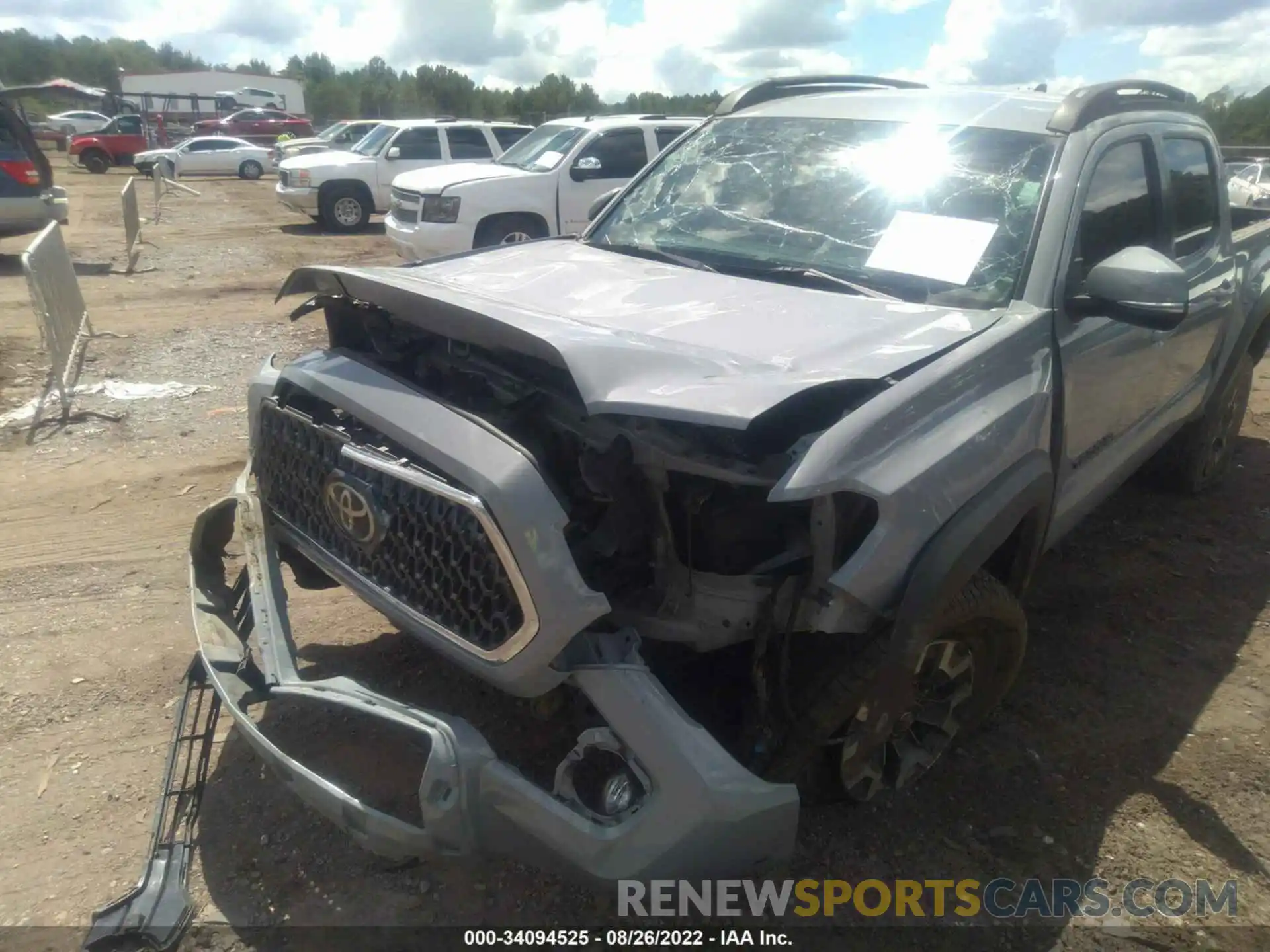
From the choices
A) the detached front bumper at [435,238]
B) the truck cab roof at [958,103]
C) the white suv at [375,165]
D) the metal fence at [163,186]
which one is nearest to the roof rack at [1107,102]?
the truck cab roof at [958,103]

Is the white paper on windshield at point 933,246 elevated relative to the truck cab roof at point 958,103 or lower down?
lower down

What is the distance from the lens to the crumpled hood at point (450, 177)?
10406 mm

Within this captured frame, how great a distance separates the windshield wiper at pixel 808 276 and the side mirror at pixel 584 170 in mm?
7921

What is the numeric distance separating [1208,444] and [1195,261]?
1.40m

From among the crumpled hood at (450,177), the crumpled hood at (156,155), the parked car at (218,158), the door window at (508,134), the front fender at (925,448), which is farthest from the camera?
the parked car at (218,158)

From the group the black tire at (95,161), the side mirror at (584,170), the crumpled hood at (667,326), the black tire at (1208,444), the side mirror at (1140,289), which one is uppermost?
the side mirror at (1140,289)

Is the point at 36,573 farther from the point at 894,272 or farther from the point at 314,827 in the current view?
the point at 894,272

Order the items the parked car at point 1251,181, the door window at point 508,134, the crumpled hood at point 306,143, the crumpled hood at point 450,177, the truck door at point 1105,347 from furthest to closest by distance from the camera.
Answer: the crumpled hood at point 306,143 < the door window at point 508,134 < the parked car at point 1251,181 < the crumpled hood at point 450,177 < the truck door at point 1105,347

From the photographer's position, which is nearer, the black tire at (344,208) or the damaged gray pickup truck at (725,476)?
the damaged gray pickup truck at (725,476)

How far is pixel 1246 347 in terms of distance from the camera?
4.67 m

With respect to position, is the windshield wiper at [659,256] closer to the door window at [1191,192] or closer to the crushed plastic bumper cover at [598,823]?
the crushed plastic bumper cover at [598,823]

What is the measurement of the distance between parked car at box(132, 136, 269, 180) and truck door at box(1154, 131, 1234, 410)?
28853 mm

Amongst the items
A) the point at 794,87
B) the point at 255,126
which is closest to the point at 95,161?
the point at 255,126

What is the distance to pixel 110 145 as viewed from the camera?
30.2 m
